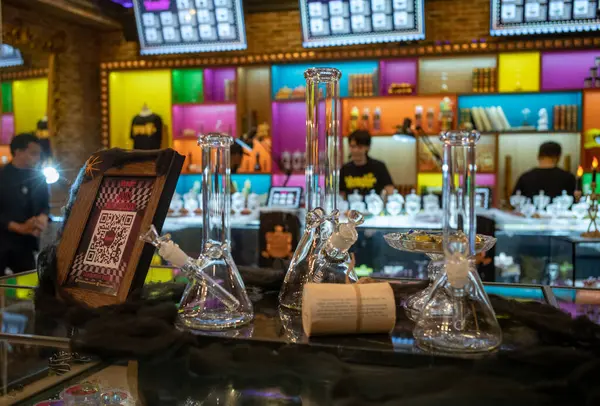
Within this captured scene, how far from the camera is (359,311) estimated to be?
719 mm

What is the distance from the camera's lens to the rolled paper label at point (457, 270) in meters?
0.68

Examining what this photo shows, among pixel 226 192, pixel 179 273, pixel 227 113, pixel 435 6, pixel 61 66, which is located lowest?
pixel 179 273

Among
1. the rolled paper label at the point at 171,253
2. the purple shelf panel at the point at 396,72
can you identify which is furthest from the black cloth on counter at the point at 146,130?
the rolled paper label at the point at 171,253

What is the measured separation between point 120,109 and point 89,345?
6183 millimetres

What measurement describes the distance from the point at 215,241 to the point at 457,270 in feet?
1.12

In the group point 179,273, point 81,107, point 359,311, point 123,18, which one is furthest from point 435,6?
point 359,311

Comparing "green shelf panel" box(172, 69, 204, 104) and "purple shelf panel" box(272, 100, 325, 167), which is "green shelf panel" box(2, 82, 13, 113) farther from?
"purple shelf panel" box(272, 100, 325, 167)

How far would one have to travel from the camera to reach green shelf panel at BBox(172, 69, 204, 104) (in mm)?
6223

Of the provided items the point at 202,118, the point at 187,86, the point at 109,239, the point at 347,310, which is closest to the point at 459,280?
the point at 347,310

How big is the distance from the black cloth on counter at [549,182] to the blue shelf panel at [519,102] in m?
0.71

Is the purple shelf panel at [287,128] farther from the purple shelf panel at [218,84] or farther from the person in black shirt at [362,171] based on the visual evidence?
the person in black shirt at [362,171]

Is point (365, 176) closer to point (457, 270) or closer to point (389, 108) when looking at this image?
point (389, 108)

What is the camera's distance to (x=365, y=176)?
494cm

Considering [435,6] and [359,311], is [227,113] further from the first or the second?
[359,311]
